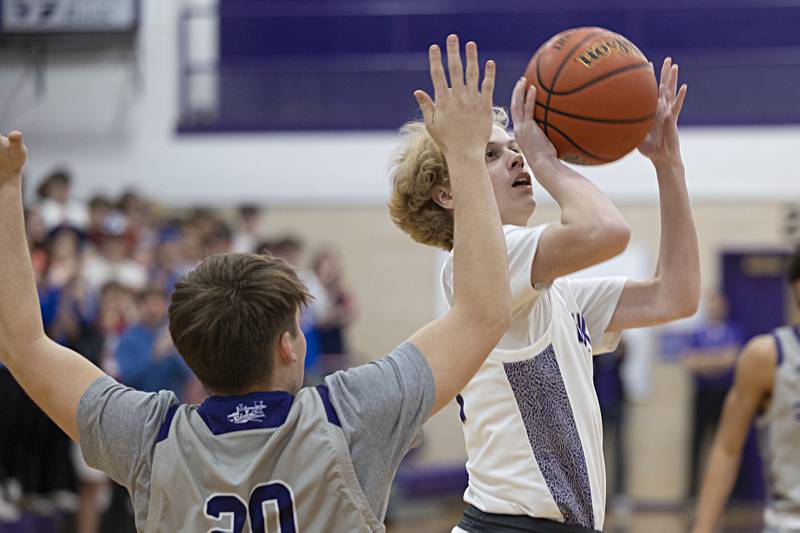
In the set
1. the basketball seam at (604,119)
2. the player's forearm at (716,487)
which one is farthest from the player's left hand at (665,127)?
the player's forearm at (716,487)

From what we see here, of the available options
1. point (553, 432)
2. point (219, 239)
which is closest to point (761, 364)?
point (553, 432)

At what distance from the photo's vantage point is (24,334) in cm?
241

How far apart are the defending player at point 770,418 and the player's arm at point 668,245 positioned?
1.12 m

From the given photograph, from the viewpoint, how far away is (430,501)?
11227mm

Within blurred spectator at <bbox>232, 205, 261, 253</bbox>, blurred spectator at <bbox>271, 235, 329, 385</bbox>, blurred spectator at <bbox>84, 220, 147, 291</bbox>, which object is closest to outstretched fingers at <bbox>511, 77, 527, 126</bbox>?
blurred spectator at <bbox>271, 235, 329, 385</bbox>

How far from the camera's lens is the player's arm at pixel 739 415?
4.21 meters

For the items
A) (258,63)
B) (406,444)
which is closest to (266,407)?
(406,444)

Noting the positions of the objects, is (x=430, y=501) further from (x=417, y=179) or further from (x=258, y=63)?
(x=417, y=179)

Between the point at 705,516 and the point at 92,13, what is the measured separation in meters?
11.2

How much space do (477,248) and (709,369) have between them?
979cm

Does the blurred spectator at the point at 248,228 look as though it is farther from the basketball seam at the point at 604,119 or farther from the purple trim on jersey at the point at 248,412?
the purple trim on jersey at the point at 248,412

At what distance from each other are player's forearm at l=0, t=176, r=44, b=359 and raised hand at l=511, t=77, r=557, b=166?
1.11 meters

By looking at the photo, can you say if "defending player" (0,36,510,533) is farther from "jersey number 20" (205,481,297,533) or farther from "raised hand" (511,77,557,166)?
"raised hand" (511,77,557,166)

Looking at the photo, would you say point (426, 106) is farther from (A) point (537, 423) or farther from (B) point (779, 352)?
(B) point (779, 352)
